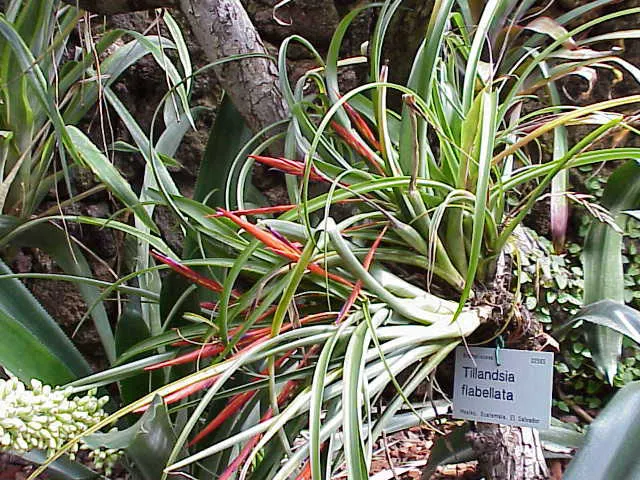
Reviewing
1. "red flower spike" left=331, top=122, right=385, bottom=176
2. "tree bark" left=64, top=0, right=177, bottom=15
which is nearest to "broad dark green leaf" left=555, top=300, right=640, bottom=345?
"red flower spike" left=331, top=122, right=385, bottom=176

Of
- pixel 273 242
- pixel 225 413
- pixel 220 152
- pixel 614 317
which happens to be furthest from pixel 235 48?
pixel 614 317

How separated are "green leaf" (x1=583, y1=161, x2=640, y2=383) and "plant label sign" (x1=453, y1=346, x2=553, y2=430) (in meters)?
0.25

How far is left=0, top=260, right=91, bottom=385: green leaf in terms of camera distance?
58cm

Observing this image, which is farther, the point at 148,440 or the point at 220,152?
the point at 220,152

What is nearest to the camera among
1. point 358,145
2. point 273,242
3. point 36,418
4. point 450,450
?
point 36,418

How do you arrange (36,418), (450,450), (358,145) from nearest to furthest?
(36,418) → (358,145) → (450,450)

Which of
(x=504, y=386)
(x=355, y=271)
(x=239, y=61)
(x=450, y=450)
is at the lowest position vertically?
(x=450, y=450)

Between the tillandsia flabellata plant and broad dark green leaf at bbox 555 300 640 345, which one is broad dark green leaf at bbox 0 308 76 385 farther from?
broad dark green leaf at bbox 555 300 640 345

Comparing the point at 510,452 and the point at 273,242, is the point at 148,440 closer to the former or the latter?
the point at 273,242

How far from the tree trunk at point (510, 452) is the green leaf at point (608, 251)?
18 cm

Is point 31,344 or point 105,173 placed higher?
point 105,173

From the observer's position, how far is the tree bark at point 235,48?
755mm

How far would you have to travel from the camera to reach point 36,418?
1.47ft

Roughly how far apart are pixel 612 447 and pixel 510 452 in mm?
201
